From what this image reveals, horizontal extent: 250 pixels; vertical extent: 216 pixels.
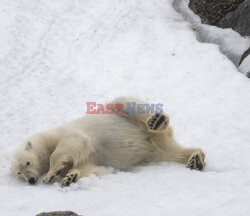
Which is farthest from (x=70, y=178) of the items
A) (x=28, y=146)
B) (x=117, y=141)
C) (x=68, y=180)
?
(x=117, y=141)

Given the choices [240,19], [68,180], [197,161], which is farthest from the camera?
[240,19]

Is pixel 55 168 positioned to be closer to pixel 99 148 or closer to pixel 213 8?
pixel 99 148

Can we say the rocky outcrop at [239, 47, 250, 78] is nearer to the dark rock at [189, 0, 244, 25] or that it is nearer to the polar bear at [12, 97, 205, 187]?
the dark rock at [189, 0, 244, 25]

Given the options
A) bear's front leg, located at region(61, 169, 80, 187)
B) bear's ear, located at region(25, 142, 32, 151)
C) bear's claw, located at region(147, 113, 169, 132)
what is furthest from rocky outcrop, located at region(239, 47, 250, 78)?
bear's ear, located at region(25, 142, 32, 151)

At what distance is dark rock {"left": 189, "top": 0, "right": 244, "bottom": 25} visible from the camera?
9008 millimetres

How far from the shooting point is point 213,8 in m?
9.27

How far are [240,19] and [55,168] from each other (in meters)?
6.42

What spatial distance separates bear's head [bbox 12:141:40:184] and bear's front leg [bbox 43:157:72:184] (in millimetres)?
235

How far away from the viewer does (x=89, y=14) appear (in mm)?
10898

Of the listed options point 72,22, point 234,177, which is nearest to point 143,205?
point 234,177

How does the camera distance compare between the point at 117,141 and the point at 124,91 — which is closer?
the point at 117,141

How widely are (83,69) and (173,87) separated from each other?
244 centimetres

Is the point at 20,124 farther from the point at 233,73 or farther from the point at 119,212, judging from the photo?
the point at 233,73

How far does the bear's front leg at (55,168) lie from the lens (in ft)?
14.8
